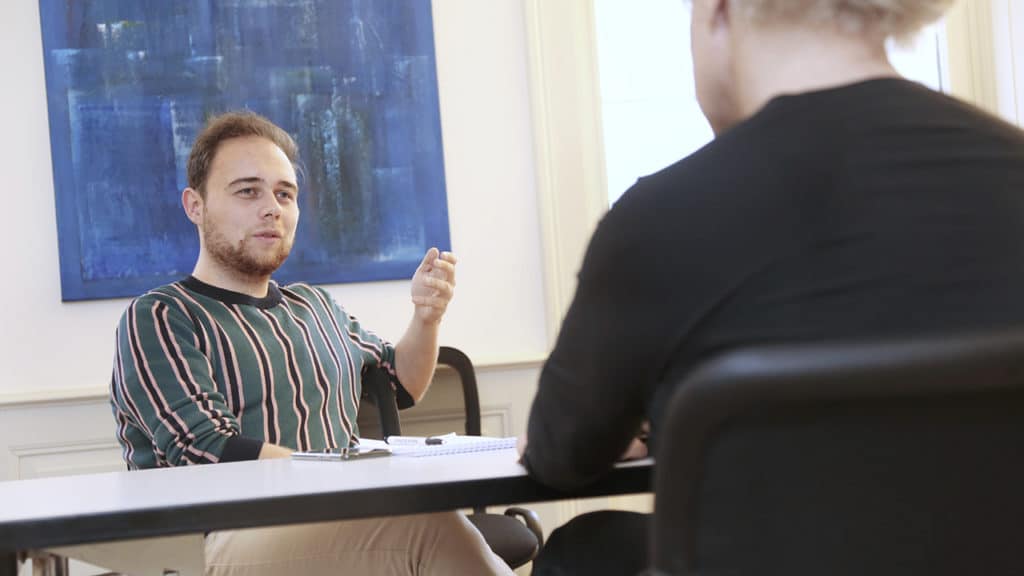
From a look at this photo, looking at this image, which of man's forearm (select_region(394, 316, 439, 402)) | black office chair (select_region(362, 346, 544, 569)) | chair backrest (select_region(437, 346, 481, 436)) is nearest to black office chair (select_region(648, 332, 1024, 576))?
black office chair (select_region(362, 346, 544, 569))

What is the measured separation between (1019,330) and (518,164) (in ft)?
9.12

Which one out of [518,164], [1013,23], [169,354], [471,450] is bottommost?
[471,450]

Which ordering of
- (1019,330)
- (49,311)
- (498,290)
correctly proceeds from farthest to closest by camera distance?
1. (498,290)
2. (49,311)
3. (1019,330)

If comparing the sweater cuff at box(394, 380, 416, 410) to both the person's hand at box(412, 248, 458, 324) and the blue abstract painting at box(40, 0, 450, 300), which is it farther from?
the blue abstract painting at box(40, 0, 450, 300)

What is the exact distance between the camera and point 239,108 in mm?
3221

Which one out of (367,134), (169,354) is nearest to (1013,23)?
(367,134)

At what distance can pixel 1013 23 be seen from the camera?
3.53 meters

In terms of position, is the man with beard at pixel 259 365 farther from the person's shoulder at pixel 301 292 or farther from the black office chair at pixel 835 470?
the black office chair at pixel 835 470

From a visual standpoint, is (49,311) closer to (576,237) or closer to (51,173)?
(51,173)

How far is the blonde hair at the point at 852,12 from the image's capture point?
1022 mm

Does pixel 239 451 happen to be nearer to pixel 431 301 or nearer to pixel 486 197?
pixel 431 301

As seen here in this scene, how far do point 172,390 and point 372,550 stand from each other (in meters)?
0.62

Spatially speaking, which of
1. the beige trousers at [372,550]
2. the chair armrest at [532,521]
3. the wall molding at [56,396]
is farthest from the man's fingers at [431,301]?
the wall molding at [56,396]

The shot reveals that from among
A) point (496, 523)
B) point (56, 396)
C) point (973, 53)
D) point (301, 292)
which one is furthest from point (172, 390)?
point (973, 53)
